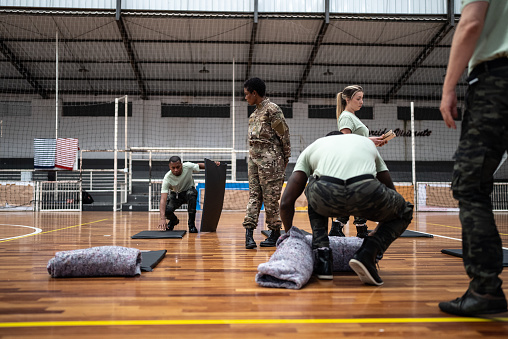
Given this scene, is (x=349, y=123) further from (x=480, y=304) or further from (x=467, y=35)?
(x=480, y=304)

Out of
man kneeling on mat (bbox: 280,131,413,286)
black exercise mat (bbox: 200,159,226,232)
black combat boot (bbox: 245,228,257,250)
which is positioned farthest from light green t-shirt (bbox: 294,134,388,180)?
black exercise mat (bbox: 200,159,226,232)

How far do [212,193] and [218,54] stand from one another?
32.5 ft

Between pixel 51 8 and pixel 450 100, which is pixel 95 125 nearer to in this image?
pixel 51 8

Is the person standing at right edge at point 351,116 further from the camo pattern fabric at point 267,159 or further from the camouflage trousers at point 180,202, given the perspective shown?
the camouflage trousers at point 180,202

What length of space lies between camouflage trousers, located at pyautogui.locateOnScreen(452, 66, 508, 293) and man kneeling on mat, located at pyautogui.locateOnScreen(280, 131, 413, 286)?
1.62 feet

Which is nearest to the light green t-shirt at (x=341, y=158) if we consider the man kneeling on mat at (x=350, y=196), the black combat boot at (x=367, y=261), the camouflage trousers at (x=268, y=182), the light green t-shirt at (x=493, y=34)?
the man kneeling on mat at (x=350, y=196)

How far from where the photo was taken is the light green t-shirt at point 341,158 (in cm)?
191

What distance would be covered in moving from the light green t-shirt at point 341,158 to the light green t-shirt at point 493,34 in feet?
2.22

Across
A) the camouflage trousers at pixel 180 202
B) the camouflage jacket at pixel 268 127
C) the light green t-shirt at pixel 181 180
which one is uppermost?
the camouflage jacket at pixel 268 127

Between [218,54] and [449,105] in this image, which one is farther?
[218,54]

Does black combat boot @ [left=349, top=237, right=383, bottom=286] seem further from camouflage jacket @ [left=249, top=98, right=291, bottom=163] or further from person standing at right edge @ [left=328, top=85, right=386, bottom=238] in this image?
camouflage jacket @ [left=249, top=98, right=291, bottom=163]

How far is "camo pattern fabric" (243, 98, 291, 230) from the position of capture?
330 centimetres

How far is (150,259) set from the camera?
2.51 meters

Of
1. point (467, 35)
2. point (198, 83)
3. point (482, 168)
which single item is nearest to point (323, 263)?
point (482, 168)
